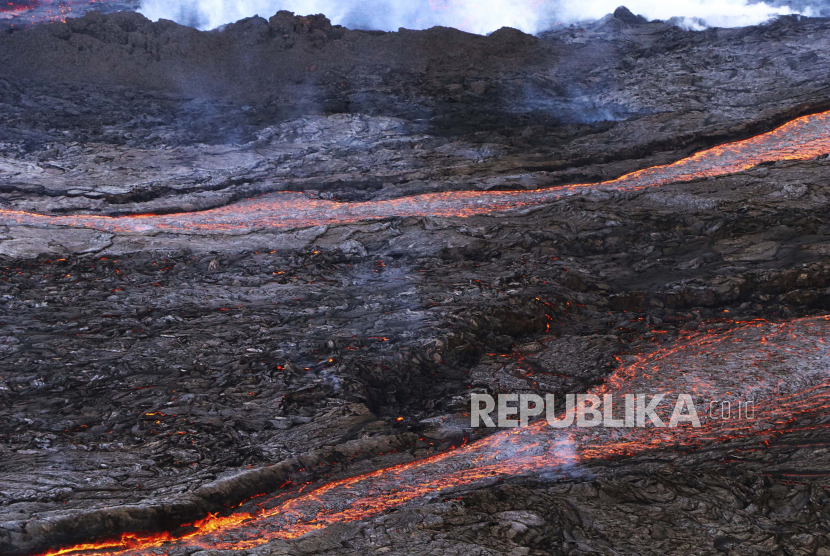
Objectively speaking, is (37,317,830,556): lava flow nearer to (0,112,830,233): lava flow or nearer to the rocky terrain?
the rocky terrain

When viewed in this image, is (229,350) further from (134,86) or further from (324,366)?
(134,86)

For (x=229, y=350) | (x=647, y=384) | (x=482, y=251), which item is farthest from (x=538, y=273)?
(x=229, y=350)

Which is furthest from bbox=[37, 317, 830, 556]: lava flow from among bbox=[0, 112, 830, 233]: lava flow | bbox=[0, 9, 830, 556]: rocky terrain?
bbox=[0, 112, 830, 233]: lava flow

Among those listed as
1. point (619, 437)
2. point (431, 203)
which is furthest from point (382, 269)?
point (619, 437)

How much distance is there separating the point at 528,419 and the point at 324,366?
68.6 inches

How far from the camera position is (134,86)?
12.7 meters

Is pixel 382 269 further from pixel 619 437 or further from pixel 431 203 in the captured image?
pixel 619 437

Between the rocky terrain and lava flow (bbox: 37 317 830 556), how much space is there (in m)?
0.16

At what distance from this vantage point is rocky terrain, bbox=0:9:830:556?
13.3 ft

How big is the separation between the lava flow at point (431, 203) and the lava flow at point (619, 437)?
354 centimetres

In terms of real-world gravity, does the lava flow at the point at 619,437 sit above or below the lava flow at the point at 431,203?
below

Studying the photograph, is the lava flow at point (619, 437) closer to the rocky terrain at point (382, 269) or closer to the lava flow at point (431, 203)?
the rocky terrain at point (382, 269)

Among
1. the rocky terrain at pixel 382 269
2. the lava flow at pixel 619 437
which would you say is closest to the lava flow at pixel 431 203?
the rocky terrain at pixel 382 269

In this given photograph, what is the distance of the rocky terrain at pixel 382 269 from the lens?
406cm
